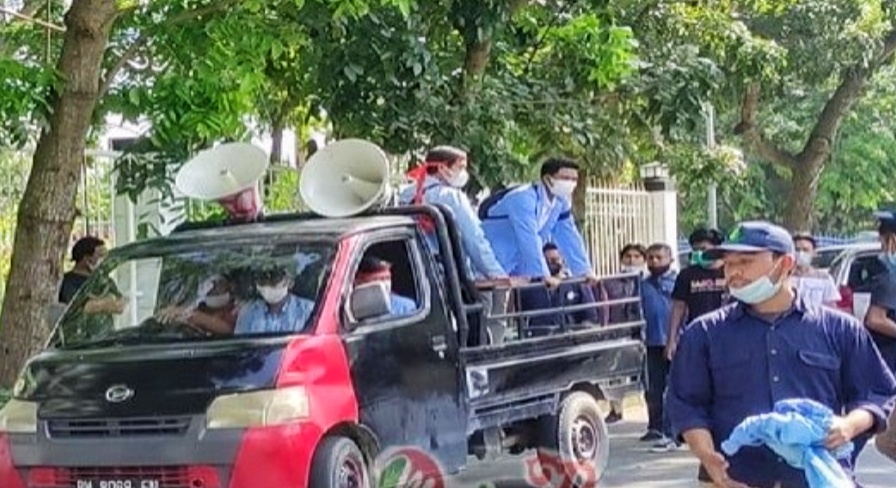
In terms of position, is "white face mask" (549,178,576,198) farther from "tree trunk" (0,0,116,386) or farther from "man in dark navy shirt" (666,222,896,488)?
"man in dark navy shirt" (666,222,896,488)

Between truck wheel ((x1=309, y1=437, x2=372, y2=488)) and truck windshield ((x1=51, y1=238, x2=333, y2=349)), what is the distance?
2.02ft

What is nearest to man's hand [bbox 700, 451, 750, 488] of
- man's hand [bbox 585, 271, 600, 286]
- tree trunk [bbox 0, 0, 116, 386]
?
man's hand [bbox 585, 271, 600, 286]

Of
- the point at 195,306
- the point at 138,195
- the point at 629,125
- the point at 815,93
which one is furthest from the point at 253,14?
the point at 815,93

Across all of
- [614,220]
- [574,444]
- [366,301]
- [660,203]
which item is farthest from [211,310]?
[660,203]

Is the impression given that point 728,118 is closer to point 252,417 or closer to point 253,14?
point 253,14

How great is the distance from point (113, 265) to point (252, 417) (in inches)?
75.0

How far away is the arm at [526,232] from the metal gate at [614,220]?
24.7ft

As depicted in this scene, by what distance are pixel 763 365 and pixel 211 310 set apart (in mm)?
3911

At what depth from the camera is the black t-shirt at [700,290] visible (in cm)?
1134

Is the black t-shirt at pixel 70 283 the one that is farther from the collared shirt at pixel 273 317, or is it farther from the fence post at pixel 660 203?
the fence post at pixel 660 203

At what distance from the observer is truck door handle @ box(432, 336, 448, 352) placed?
324 inches

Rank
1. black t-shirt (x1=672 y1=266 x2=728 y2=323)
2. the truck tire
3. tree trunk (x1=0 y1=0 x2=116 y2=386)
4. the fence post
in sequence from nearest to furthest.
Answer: the truck tire
tree trunk (x1=0 y1=0 x2=116 y2=386)
black t-shirt (x1=672 y1=266 x2=728 y2=323)
the fence post

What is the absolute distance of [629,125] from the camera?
50.6 feet

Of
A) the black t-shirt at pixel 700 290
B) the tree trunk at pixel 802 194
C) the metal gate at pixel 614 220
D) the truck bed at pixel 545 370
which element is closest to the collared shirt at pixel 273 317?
the truck bed at pixel 545 370
